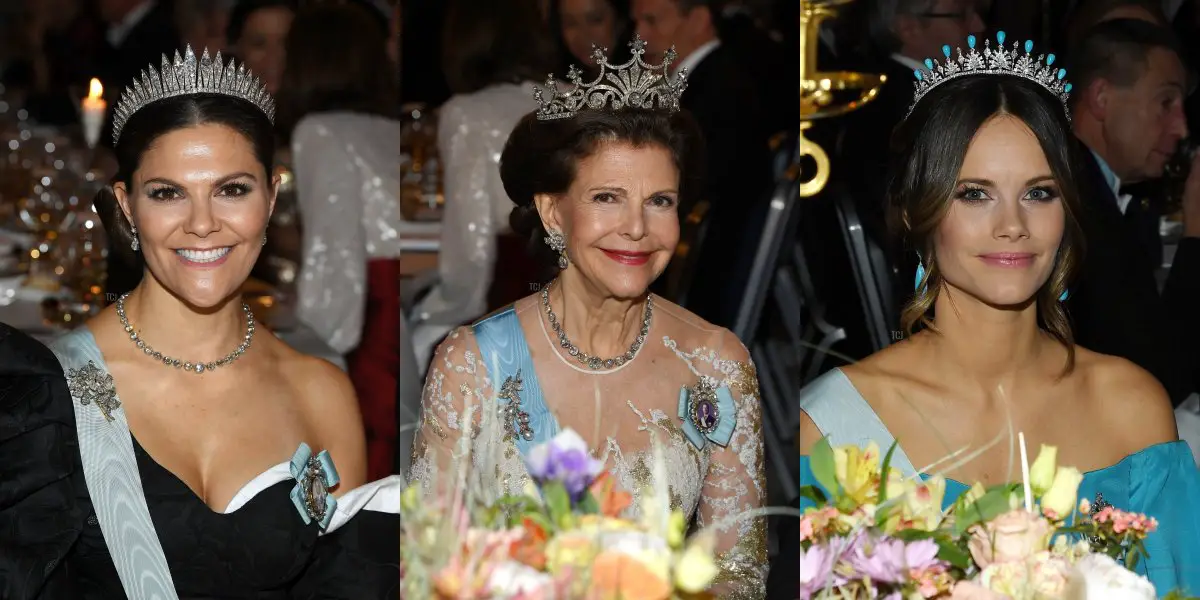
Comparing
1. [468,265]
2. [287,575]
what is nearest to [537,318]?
[468,265]

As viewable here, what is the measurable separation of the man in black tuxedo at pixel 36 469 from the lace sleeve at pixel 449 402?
585mm

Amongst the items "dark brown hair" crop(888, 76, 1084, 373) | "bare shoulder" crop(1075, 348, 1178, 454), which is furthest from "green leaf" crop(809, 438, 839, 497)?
"bare shoulder" crop(1075, 348, 1178, 454)

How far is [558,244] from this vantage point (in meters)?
2.25

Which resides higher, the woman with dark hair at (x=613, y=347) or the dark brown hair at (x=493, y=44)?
the dark brown hair at (x=493, y=44)

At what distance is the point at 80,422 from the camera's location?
89.5 inches

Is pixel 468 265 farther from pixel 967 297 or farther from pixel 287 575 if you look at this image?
pixel 967 297

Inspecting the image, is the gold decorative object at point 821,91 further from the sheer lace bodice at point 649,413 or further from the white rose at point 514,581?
the white rose at point 514,581

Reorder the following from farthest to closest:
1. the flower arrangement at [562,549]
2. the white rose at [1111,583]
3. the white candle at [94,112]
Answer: the white candle at [94,112], the white rose at [1111,583], the flower arrangement at [562,549]

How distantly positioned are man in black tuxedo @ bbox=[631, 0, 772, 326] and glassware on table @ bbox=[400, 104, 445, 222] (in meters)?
0.40

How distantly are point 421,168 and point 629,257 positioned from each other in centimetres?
40

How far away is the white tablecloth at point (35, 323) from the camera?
2543 millimetres

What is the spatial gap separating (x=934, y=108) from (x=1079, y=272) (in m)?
0.41

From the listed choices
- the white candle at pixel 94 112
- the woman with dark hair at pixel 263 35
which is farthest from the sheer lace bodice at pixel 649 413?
the white candle at pixel 94 112

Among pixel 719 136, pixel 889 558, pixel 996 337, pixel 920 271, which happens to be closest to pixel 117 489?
pixel 719 136
